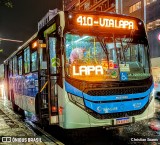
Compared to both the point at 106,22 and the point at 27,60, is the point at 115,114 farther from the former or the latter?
the point at 27,60

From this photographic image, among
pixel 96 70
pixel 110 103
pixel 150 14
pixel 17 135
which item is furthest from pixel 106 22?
pixel 150 14

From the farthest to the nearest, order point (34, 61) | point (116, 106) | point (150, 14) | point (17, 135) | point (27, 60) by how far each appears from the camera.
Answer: point (150, 14)
point (27, 60)
point (34, 61)
point (17, 135)
point (116, 106)

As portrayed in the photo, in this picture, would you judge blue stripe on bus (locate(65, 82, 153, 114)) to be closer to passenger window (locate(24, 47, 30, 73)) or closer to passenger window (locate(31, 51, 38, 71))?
passenger window (locate(31, 51, 38, 71))

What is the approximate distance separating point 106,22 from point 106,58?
1.08 m

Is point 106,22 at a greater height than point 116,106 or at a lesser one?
greater

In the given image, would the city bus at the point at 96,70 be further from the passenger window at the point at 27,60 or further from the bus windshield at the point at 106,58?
the passenger window at the point at 27,60

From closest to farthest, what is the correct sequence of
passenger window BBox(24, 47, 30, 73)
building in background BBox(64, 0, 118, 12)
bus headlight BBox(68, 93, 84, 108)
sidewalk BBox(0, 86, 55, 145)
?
bus headlight BBox(68, 93, 84, 108) → sidewalk BBox(0, 86, 55, 145) → passenger window BBox(24, 47, 30, 73) → building in background BBox(64, 0, 118, 12)

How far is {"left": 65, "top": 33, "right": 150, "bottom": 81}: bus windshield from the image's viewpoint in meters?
7.32

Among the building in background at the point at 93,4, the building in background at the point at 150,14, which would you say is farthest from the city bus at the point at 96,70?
the building in background at the point at 93,4

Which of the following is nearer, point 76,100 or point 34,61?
point 76,100

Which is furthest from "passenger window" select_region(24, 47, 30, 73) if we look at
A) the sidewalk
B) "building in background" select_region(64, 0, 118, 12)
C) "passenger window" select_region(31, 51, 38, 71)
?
"building in background" select_region(64, 0, 118, 12)

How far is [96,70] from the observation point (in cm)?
740

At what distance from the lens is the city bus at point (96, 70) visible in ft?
23.8

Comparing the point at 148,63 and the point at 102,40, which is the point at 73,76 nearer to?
the point at 102,40
